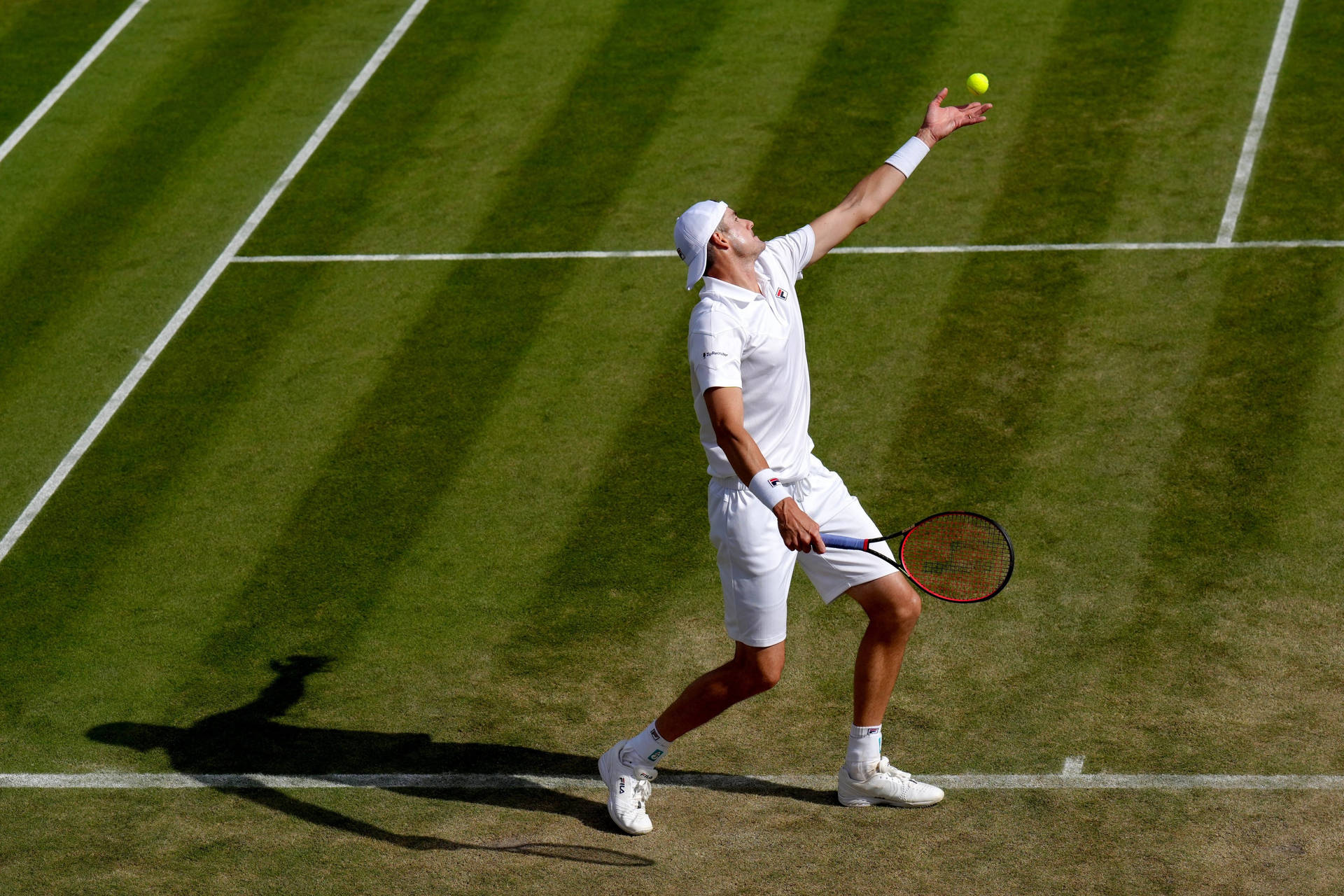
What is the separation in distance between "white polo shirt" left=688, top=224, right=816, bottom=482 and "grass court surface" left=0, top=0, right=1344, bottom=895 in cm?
168

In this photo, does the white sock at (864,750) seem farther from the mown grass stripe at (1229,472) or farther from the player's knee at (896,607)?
the mown grass stripe at (1229,472)

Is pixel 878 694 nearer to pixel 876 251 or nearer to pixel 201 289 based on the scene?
pixel 876 251

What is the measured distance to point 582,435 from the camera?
10938mm

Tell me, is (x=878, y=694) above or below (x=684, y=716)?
below

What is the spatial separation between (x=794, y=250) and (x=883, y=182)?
0.67 m

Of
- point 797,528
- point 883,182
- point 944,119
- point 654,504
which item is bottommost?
point 654,504

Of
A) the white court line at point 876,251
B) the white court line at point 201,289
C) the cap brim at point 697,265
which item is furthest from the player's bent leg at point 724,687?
the white court line at point 876,251

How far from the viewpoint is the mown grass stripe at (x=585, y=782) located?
293 inches

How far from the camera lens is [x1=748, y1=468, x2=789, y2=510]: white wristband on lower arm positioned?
658cm

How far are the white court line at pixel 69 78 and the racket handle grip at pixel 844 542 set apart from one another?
456 inches

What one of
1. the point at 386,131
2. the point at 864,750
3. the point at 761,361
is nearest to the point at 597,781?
the point at 864,750

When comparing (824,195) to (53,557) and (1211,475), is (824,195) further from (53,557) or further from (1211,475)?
(53,557)

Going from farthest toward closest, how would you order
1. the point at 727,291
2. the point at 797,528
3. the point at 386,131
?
1. the point at 386,131
2. the point at 727,291
3. the point at 797,528

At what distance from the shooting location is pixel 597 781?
797cm
